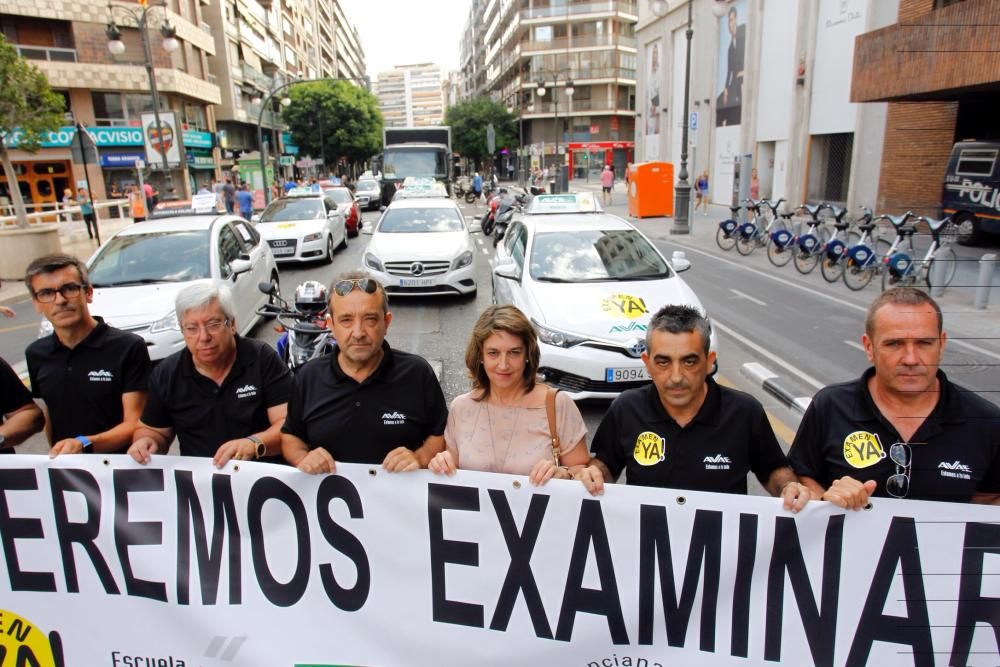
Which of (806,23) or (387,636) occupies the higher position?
(806,23)

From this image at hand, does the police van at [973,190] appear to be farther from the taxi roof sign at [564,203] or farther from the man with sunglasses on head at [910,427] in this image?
the man with sunglasses on head at [910,427]

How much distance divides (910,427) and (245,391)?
8.69 ft

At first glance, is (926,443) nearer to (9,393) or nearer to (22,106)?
(9,393)

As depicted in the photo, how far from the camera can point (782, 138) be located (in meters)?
27.0

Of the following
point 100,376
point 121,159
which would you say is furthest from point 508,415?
point 121,159

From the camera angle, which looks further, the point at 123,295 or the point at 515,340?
the point at 123,295

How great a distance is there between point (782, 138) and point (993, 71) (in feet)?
44.2

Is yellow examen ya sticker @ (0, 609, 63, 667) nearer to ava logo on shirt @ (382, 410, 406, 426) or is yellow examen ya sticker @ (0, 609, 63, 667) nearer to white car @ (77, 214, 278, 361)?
ava logo on shirt @ (382, 410, 406, 426)

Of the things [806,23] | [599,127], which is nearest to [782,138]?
[806,23]

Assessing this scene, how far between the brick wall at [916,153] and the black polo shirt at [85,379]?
21.3 m

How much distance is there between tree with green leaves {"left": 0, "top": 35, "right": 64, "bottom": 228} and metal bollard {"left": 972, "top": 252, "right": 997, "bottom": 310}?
19677 millimetres

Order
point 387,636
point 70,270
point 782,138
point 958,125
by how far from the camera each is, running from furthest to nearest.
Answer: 1. point 782,138
2. point 958,125
3. point 70,270
4. point 387,636

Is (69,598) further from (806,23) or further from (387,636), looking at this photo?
(806,23)

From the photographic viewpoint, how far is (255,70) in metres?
55.2
